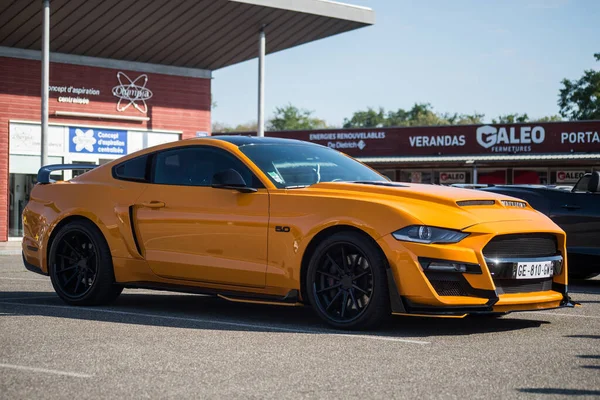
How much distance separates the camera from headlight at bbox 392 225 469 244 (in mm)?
6730

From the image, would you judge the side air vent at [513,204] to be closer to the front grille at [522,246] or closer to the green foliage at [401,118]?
the front grille at [522,246]

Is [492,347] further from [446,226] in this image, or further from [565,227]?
[565,227]

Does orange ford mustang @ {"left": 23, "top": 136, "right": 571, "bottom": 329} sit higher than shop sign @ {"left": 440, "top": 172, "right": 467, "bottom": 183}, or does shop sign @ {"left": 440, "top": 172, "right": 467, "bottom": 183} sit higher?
shop sign @ {"left": 440, "top": 172, "right": 467, "bottom": 183}

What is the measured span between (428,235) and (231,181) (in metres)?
1.74

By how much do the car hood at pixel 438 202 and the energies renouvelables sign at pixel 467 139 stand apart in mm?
33289

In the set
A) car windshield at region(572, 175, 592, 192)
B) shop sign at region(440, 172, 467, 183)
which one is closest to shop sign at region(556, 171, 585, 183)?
shop sign at region(440, 172, 467, 183)

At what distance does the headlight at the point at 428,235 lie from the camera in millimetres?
6730

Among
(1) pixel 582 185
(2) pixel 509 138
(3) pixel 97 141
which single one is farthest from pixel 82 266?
(2) pixel 509 138

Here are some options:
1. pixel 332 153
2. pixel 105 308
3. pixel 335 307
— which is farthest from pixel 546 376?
pixel 105 308

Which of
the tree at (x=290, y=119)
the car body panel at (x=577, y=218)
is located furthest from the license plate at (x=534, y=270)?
the tree at (x=290, y=119)

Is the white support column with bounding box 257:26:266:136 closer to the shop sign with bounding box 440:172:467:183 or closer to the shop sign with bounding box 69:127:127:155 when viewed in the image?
the shop sign with bounding box 69:127:127:155

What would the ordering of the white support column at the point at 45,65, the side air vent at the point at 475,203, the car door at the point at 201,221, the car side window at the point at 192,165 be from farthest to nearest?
the white support column at the point at 45,65, the car side window at the point at 192,165, the car door at the point at 201,221, the side air vent at the point at 475,203

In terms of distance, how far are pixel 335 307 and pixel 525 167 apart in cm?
3527

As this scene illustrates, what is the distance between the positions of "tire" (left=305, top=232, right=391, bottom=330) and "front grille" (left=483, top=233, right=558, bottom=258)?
805mm
